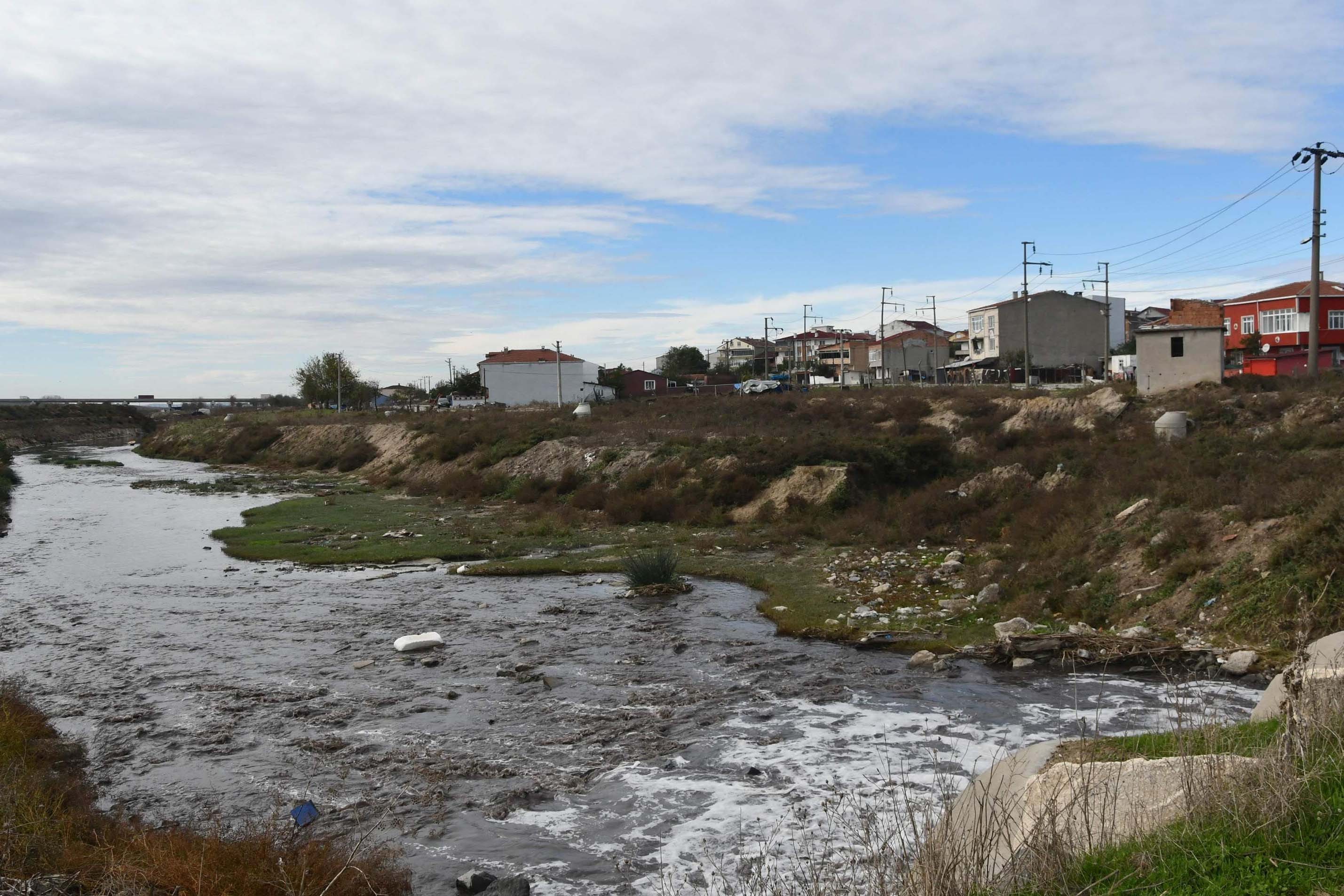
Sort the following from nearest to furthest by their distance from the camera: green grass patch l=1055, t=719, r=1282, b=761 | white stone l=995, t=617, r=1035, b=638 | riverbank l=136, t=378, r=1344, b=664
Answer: green grass patch l=1055, t=719, r=1282, b=761, white stone l=995, t=617, r=1035, b=638, riverbank l=136, t=378, r=1344, b=664

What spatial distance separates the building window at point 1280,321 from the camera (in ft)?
224

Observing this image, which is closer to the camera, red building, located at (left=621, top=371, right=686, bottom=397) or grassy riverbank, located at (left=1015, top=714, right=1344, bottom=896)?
grassy riverbank, located at (left=1015, top=714, right=1344, bottom=896)

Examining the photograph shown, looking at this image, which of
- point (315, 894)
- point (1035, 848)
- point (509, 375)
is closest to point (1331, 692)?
point (1035, 848)

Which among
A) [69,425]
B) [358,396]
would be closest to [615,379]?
[358,396]

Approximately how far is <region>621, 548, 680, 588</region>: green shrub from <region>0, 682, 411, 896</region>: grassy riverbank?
39.4 feet

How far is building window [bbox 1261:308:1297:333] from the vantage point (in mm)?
68188

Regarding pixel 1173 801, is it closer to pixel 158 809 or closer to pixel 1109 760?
pixel 1109 760

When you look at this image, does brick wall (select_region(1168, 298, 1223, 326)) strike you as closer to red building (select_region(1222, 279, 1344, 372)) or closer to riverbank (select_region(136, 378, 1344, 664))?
red building (select_region(1222, 279, 1344, 372))

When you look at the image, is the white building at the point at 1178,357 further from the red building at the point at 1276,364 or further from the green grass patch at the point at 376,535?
the green grass patch at the point at 376,535

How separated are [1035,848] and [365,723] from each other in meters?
9.91

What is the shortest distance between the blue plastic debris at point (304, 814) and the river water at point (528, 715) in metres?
0.12

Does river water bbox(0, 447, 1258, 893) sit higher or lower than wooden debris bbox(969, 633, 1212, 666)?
lower

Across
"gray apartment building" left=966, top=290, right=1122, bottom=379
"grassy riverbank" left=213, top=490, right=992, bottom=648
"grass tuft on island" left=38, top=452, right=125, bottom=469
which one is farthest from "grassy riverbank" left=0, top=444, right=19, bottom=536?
"gray apartment building" left=966, top=290, right=1122, bottom=379

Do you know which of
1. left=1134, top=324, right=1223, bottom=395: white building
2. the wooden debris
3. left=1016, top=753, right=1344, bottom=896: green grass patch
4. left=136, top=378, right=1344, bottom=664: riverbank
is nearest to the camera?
left=1016, top=753, right=1344, bottom=896: green grass patch
